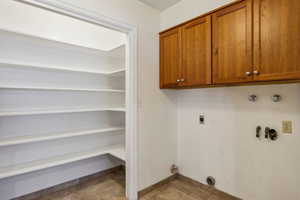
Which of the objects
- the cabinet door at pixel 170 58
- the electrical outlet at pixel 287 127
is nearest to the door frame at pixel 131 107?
the cabinet door at pixel 170 58

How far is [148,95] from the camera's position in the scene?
220 centimetres

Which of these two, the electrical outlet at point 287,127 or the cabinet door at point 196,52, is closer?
the electrical outlet at point 287,127

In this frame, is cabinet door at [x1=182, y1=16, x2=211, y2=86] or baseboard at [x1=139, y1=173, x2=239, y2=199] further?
baseboard at [x1=139, y1=173, x2=239, y2=199]

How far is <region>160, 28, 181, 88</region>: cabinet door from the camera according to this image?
207 cm

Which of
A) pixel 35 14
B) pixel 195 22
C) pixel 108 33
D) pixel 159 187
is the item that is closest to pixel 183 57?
pixel 195 22

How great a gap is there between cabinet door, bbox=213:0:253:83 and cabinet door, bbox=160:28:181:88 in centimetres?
50

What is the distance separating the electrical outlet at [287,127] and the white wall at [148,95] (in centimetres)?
135

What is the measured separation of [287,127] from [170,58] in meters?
1.50

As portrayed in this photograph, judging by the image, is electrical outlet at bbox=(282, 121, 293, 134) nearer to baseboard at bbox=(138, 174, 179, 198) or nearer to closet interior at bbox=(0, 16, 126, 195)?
baseboard at bbox=(138, 174, 179, 198)

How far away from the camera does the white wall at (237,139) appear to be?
1524 millimetres

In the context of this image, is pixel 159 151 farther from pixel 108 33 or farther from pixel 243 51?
pixel 108 33

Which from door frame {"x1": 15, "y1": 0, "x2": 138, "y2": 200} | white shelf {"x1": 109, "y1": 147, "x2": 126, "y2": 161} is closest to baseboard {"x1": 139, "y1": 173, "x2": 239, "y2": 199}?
door frame {"x1": 15, "y1": 0, "x2": 138, "y2": 200}

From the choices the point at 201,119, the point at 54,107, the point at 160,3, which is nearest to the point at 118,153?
the point at 54,107

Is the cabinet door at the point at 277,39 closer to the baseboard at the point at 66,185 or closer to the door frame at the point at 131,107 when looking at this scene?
the door frame at the point at 131,107
